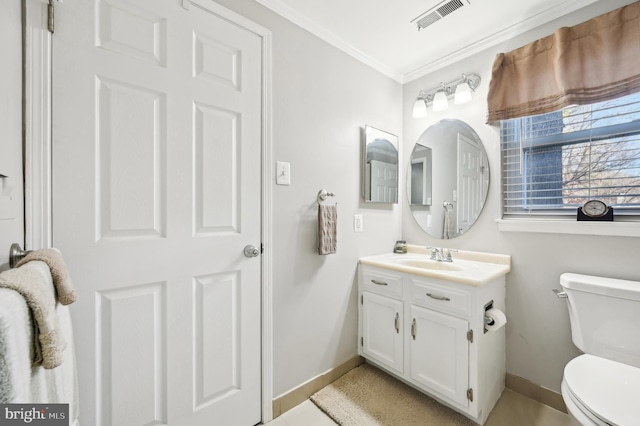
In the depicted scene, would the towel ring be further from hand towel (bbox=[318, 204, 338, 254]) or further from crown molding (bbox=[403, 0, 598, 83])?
crown molding (bbox=[403, 0, 598, 83])

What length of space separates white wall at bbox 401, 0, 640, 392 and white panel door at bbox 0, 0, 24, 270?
2254mm

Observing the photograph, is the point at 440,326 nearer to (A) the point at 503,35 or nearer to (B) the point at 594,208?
(B) the point at 594,208

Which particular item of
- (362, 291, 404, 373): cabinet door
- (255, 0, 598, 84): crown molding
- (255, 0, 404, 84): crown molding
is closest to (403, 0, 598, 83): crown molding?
(255, 0, 598, 84): crown molding

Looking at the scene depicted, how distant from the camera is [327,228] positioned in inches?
65.7

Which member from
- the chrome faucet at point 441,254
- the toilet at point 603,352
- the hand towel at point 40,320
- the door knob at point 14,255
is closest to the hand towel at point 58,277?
the door knob at point 14,255

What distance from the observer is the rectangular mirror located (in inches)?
79.3

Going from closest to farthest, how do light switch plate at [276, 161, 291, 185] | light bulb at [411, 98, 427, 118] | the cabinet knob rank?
light switch plate at [276, 161, 291, 185] < the cabinet knob < light bulb at [411, 98, 427, 118]

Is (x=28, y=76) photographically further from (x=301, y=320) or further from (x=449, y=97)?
(x=449, y=97)

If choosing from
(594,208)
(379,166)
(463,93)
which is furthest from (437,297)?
(463,93)

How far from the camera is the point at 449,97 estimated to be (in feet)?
6.64

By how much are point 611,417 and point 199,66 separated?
6.85 feet

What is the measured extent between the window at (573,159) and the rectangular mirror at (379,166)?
0.75 metres

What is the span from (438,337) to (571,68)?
165cm

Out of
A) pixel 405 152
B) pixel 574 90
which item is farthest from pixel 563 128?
pixel 405 152
